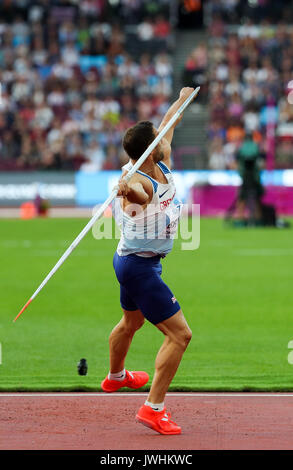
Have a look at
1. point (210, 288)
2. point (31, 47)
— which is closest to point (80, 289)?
point (210, 288)

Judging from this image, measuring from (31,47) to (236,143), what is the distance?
32.0 feet

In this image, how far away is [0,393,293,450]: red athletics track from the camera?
5906mm

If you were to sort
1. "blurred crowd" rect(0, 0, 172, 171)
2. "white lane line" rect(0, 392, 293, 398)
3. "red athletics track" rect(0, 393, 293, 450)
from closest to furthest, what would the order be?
"red athletics track" rect(0, 393, 293, 450)
"white lane line" rect(0, 392, 293, 398)
"blurred crowd" rect(0, 0, 172, 171)

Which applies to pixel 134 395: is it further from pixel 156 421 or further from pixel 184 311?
pixel 184 311

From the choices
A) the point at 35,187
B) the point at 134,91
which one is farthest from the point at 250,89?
the point at 35,187

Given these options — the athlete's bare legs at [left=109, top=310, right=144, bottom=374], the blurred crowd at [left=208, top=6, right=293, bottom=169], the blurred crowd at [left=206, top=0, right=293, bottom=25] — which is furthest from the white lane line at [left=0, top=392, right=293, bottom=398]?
the blurred crowd at [left=206, top=0, right=293, bottom=25]

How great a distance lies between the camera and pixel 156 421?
6.13m

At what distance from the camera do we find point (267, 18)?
3703 centimetres

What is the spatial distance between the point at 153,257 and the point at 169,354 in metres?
0.66

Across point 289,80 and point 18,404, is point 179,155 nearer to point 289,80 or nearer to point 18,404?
point 289,80

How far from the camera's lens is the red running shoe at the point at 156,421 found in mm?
6113

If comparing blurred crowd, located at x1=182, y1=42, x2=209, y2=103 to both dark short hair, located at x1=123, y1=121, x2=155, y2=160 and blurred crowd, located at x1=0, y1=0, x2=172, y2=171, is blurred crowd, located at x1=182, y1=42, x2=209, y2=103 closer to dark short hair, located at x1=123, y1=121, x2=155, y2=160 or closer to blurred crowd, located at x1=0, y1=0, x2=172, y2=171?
blurred crowd, located at x1=0, y1=0, x2=172, y2=171

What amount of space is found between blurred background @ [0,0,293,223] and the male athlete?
22.7 metres
